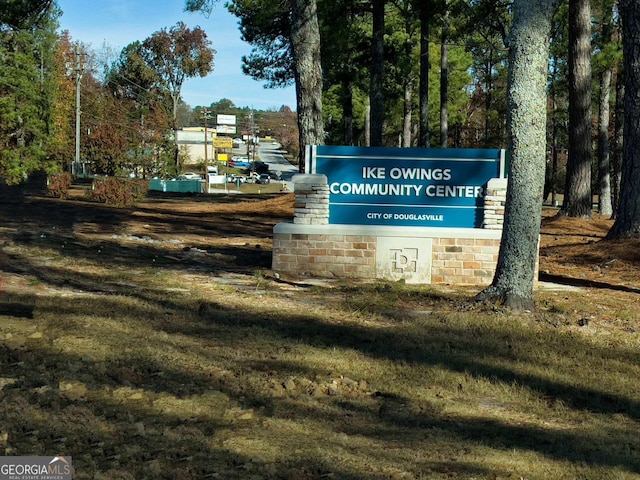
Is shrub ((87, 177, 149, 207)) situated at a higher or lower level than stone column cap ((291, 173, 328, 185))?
lower

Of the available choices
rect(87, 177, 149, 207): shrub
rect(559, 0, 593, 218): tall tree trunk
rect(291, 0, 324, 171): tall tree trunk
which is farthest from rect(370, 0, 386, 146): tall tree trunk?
rect(291, 0, 324, 171): tall tree trunk

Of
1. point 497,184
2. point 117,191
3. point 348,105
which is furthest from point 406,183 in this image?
point 348,105

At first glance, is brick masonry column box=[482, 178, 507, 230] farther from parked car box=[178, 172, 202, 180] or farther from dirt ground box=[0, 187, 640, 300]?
parked car box=[178, 172, 202, 180]

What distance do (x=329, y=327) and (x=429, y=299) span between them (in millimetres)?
2236

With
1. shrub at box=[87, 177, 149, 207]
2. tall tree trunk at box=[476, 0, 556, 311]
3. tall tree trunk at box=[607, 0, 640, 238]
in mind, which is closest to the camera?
tall tree trunk at box=[476, 0, 556, 311]

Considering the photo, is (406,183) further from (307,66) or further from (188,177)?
(188,177)

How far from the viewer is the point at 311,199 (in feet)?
39.6

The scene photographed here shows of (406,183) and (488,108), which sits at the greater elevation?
(488,108)

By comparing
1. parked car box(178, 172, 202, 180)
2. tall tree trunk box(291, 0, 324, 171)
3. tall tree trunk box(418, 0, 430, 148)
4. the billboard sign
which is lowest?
parked car box(178, 172, 202, 180)

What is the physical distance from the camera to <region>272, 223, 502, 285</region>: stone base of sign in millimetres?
11688

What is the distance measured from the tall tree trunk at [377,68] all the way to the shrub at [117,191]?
970 cm

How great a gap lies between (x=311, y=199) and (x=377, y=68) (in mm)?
15258

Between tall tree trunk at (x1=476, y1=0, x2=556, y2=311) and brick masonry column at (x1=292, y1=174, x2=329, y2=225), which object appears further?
brick masonry column at (x1=292, y1=174, x2=329, y2=225)

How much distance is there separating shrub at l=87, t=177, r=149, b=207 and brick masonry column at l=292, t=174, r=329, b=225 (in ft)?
60.0
